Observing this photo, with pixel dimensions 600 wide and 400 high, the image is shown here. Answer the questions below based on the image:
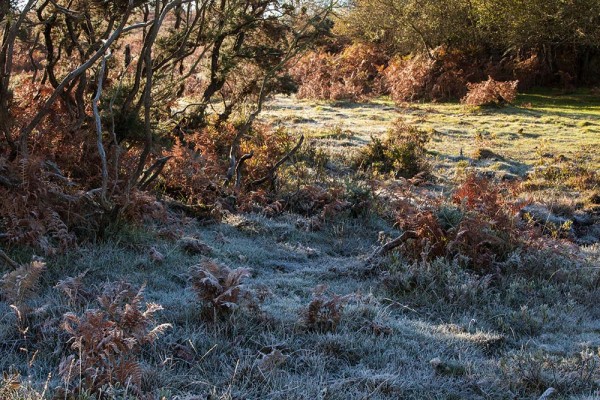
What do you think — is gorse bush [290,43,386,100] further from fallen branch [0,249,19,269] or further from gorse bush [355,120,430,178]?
fallen branch [0,249,19,269]

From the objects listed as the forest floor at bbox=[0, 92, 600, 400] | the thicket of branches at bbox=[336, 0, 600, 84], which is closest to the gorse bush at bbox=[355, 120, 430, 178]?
the forest floor at bbox=[0, 92, 600, 400]

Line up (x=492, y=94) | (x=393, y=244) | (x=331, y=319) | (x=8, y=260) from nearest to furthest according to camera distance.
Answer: (x=331, y=319), (x=8, y=260), (x=393, y=244), (x=492, y=94)

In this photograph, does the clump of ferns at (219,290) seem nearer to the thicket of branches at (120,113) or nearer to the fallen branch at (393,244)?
the thicket of branches at (120,113)

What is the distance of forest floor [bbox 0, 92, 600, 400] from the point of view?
326 cm

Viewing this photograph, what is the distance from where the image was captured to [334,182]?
Answer: 8992mm

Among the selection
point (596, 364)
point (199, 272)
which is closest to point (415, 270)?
point (596, 364)

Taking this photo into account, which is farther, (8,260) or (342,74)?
(342,74)

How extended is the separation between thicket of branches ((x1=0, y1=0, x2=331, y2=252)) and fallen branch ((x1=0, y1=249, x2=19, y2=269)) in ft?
0.83

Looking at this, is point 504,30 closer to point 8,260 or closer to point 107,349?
point 8,260

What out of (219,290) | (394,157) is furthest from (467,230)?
(394,157)

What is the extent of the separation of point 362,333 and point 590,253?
3.96 meters

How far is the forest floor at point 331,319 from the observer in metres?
3.26

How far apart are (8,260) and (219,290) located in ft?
4.98

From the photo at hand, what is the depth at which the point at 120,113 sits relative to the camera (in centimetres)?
648
